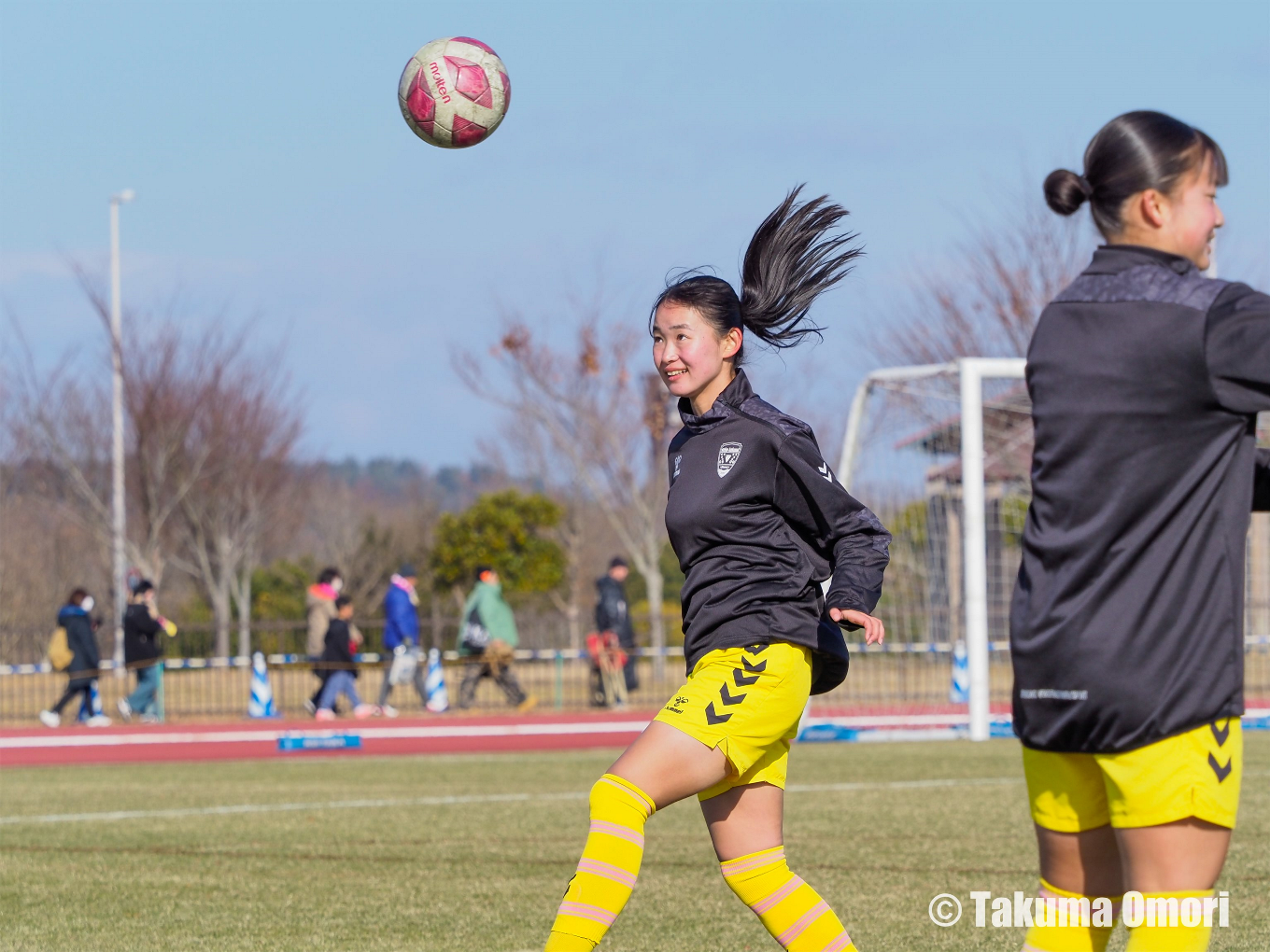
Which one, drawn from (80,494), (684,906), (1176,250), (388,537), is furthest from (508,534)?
(1176,250)

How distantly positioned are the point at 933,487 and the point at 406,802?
8689 mm

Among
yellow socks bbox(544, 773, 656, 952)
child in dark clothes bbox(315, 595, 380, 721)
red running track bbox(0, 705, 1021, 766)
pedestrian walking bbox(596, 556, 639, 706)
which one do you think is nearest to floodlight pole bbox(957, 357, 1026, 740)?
red running track bbox(0, 705, 1021, 766)

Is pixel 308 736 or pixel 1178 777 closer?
pixel 1178 777

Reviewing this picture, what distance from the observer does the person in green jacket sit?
72.7 ft

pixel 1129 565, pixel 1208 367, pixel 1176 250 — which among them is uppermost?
pixel 1176 250

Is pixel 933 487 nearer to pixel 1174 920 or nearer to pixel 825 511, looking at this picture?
pixel 825 511

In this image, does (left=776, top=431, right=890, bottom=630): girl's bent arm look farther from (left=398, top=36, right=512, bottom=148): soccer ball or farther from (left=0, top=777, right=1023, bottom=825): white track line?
(left=0, top=777, right=1023, bottom=825): white track line

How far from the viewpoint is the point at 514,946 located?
5.55 metres

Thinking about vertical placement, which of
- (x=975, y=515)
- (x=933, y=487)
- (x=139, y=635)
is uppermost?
(x=933, y=487)

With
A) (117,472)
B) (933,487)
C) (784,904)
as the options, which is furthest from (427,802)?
(117,472)

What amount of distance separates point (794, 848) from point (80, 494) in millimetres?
24195

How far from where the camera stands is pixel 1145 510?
2832 mm

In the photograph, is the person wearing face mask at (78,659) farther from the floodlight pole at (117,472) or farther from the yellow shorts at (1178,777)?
the yellow shorts at (1178,777)

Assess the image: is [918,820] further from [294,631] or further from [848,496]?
[294,631]
